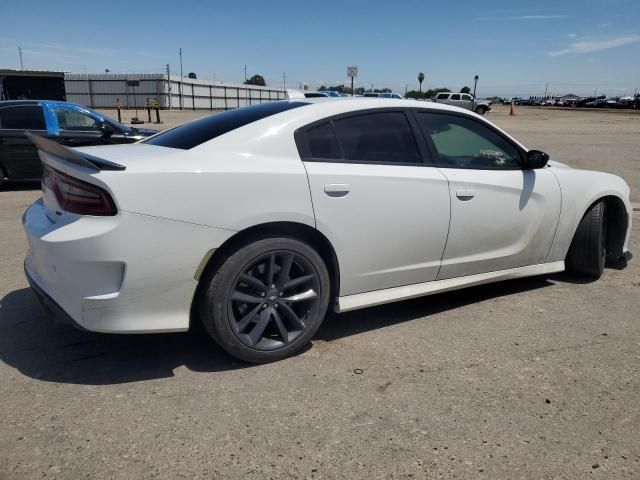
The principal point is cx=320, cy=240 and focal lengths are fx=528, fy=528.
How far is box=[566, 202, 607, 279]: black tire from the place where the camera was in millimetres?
4484

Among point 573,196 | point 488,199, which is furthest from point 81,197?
point 573,196

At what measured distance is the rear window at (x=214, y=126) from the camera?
10.6 ft

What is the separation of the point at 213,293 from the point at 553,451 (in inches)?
71.8

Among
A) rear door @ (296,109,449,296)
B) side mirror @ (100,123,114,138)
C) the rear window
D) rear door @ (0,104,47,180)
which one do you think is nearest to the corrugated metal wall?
side mirror @ (100,123,114,138)

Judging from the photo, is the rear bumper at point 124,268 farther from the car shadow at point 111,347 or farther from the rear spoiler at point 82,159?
the car shadow at point 111,347

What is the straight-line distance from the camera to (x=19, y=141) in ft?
28.6

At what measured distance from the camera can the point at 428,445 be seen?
2.41 metres

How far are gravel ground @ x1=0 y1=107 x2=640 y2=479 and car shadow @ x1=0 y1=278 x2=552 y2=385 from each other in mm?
13

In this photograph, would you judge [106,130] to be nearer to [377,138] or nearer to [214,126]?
[214,126]

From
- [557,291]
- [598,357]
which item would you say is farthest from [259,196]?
[557,291]

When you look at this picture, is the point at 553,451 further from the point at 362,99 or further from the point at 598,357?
the point at 362,99

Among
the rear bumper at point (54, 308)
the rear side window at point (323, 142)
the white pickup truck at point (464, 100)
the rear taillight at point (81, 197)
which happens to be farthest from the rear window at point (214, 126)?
the white pickup truck at point (464, 100)

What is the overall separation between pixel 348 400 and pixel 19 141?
8.21m

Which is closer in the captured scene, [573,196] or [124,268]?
[124,268]
